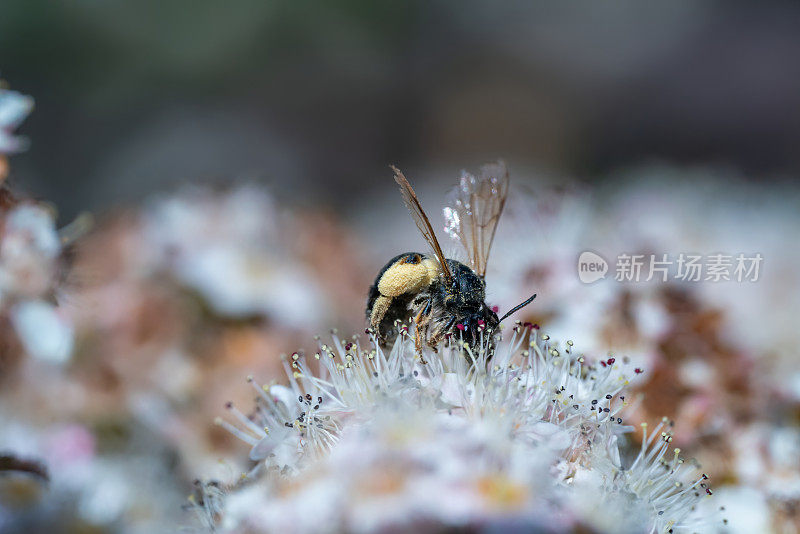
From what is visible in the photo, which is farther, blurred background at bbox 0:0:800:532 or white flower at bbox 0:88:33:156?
blurred background at bbox 0:0:800:532

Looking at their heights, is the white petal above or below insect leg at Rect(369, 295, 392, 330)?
above

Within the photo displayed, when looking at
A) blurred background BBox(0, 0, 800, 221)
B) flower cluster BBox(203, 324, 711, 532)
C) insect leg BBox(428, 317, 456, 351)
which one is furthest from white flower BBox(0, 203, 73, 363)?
blurred background BBox(0, 0, 800, 221)

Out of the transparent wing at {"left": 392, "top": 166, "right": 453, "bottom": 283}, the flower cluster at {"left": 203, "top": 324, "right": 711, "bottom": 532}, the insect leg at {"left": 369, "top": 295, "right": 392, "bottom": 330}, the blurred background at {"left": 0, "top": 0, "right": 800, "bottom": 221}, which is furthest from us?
the blurred background at {"left": 0, "top": 0, "right": 800, "bottom": 221}

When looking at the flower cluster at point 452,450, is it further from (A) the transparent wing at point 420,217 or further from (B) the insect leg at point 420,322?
(A) the transparent wing at point 420,217

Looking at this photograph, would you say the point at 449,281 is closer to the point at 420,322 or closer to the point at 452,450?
the point at 420,322

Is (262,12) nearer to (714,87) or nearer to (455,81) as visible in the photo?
(455,81)

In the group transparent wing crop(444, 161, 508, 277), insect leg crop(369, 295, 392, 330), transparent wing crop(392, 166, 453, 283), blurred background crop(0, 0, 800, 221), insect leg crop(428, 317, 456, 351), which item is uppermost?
blurred background crop(0, 0, 800, 221)

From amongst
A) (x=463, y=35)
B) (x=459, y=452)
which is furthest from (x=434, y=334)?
(x=463, y=35)

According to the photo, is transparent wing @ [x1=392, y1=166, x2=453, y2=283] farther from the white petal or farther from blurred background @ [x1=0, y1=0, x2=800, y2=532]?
the white petal
